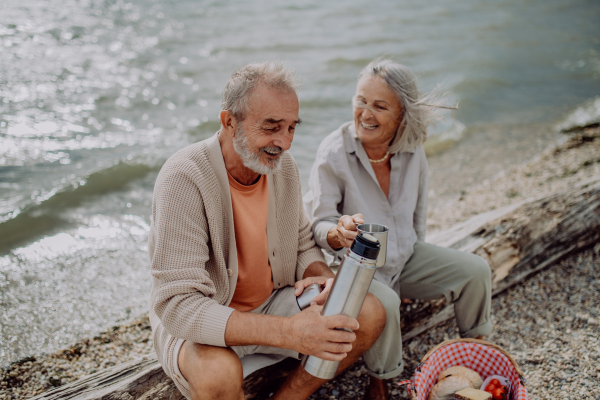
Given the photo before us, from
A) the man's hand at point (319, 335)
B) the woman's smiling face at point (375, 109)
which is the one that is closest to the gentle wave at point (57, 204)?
the woman's smiling face at point (375, 109)

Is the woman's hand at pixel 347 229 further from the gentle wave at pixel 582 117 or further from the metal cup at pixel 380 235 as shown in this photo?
the gentle wave at pixel 582 117

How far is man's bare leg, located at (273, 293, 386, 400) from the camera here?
2.34 metres

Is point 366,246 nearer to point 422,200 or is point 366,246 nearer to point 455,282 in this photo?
point 455,282

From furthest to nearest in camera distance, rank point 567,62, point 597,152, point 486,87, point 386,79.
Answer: point 567,62
point 486,87
point 597,152
point 386,79

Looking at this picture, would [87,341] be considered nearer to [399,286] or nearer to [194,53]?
[399,286]

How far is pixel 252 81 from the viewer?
2.22 metres

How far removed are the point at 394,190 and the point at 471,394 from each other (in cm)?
139

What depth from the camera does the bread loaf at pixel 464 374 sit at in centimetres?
242

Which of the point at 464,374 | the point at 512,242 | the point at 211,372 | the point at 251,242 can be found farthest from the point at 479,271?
the point at 211,372

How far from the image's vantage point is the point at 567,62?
13.3 meters

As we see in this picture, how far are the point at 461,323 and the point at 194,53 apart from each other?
36.0 ft

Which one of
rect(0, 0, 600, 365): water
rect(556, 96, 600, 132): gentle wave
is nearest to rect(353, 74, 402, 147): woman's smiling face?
rect(0, 0, 600, 365): water

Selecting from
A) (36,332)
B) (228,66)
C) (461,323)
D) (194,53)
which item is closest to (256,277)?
(461,323)

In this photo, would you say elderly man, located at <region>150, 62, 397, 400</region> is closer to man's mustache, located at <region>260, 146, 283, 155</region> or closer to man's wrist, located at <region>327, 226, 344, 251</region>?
man's mustache, located at <region>260, 146, 283, 155</region>
